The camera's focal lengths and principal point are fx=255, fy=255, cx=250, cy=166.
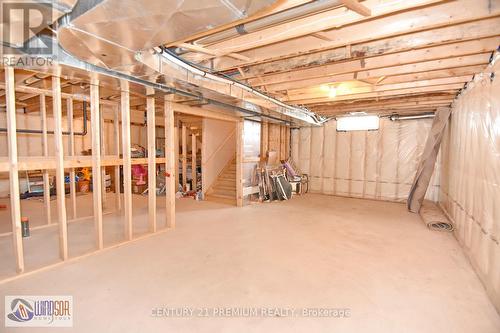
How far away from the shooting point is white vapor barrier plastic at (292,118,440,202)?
20.9 ft

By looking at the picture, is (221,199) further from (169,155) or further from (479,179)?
(479,179)

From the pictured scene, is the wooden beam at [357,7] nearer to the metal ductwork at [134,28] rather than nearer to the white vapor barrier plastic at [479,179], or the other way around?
the metal ductwork at [134,28]

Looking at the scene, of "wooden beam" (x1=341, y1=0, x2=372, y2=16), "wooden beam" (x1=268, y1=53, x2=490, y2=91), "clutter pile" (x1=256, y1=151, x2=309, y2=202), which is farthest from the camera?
"clutter pile" (x1=256, y1=151, x2=309, y2=202)

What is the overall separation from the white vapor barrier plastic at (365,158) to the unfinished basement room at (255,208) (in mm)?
986

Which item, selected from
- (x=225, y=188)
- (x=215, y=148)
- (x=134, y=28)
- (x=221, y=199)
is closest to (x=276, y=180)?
(x=225, y=188)

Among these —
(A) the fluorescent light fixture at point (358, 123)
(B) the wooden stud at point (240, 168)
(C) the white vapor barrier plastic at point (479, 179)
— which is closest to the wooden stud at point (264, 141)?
(B) the wooden stud at point (240, 168)

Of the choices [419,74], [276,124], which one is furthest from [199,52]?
A: [276,124]

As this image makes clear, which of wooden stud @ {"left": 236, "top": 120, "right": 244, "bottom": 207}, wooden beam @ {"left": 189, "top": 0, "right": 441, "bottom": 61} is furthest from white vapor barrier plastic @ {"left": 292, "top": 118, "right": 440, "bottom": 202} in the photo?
wooden beam @ {"left": 189, "top": 0, "right": 441, "bottom": 61}

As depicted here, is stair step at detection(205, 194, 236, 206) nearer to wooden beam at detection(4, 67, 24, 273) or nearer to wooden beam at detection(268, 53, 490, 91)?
wooden beam at detection(268, 53, 490, 91)

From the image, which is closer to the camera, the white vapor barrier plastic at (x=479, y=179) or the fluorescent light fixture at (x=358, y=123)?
the white vapor barrier plastic at (x=479, y=179)

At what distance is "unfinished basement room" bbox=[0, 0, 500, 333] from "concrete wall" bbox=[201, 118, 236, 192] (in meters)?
1.51

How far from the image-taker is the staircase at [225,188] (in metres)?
6.30

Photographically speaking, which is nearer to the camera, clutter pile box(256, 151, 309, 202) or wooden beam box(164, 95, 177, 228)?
wooden beam box(164, 95, 177, 228)

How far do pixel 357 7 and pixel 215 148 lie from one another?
5.51m
